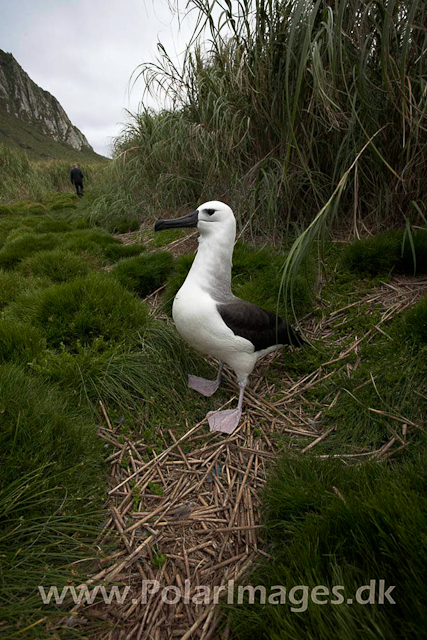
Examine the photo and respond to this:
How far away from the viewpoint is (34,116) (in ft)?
277

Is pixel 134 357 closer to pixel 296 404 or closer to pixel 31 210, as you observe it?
pixel 296 404

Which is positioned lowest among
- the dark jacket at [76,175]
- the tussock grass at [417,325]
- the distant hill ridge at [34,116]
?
the tussock grass at [417,325]

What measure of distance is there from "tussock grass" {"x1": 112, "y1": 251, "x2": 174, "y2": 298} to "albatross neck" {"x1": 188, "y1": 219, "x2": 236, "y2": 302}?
1390 mm

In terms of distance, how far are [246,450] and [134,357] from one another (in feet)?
3.33

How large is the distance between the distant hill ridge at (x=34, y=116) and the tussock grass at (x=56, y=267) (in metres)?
72.6

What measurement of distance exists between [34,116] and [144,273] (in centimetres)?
10719

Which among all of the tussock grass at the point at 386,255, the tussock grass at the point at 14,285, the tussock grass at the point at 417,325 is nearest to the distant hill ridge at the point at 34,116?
Answer: the tussock grass at the point at 14,285

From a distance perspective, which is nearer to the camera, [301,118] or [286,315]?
[286,315]

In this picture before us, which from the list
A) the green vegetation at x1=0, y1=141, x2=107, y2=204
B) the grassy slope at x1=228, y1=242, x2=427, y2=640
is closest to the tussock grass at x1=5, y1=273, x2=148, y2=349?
the grassy slope at x1=228, y1=242, x2=427, y2=640

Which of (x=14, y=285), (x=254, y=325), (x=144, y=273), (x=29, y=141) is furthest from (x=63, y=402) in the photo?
(x=29, y=141)

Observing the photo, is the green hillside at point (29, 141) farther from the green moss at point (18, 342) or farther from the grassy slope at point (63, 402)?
the green moss at point (18, 342)

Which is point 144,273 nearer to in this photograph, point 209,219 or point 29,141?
point 209,219

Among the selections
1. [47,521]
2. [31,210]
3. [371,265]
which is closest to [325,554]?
[47,521]

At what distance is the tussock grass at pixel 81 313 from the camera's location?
8.12 feet
